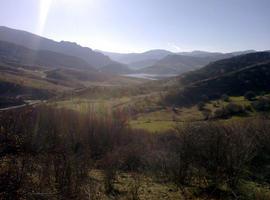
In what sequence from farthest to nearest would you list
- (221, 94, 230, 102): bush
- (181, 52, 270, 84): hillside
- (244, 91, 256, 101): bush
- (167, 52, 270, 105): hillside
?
(181, 52, 270, 84): hillside, (167, 52, 270, 105): hillside, (221, 94, 230, 102): bush, (244, 91, 256, 101): bush

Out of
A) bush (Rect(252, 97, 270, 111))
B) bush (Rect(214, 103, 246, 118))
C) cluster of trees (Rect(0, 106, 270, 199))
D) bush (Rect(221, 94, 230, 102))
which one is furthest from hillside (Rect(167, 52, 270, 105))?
cluster of trees (Rect(0, 106, 270, 199))

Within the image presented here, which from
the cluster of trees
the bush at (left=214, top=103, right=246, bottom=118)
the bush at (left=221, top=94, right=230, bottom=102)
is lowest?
the bush at (left=214, top=103, right=246, bottom=118)

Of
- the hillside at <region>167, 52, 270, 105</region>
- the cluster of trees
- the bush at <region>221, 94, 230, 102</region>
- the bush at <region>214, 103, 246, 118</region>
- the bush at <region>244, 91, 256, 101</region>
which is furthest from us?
the hillside at <region>167, 52, 270, 105</region>

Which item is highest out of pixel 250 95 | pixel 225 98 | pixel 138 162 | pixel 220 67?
pixel 220 67

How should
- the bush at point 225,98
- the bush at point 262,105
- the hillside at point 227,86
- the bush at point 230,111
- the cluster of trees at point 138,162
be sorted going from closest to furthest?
the cluster of trees at point 138,162 → the bush at point 230,111 → the bush at point 262,105 → the bush at point 225,98 → the hillside at point 227,86

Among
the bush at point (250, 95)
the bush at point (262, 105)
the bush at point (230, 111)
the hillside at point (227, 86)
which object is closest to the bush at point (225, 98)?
the hillside at point (227, 86)

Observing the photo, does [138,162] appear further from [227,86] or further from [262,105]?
[227,86]

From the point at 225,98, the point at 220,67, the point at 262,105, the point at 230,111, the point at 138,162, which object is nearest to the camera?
the point at 138,162

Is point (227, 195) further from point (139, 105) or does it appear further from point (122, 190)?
point (139, 105)

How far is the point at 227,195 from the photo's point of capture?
9.95m

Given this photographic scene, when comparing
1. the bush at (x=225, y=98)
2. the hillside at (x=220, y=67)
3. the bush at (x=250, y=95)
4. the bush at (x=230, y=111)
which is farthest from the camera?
the hillside at (x=220, y=67)

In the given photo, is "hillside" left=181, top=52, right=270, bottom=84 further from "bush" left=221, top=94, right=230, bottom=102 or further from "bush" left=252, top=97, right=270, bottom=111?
"bush" left=252, top=97, right=270, bottom=111

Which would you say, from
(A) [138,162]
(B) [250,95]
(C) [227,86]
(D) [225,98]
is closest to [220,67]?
(C) [227,86]

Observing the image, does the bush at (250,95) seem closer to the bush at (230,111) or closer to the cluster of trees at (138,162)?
the bush at (230,111)
